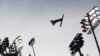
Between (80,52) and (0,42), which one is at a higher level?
(0,42)

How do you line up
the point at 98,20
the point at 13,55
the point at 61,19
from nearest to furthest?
the point at 98,20
the point at 61,19
the point at 13,55

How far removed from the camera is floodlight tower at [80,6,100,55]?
2698cm

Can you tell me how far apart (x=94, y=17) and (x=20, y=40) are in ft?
70.3

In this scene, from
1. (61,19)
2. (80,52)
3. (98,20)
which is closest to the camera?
(98,20)

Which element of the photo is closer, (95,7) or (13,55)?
(95,7)

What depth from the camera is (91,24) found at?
27.4 meters

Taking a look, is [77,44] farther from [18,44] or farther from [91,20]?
[91,20]

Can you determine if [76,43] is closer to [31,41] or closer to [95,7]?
[31,41]

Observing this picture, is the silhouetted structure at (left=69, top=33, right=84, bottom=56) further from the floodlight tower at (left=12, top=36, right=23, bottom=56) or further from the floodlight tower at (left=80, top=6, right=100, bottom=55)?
the floodlight tower at (left=80, top=6, right=100, bottom=55)

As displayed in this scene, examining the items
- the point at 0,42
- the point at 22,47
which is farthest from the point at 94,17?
the point at 0,42

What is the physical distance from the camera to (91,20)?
27.7 m

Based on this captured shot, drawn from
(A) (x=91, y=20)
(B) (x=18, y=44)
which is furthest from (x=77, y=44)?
(A) (x=91, y=20)

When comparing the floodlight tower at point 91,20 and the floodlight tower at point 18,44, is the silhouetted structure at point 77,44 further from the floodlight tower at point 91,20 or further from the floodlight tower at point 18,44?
the floodlight tower at point 91,20

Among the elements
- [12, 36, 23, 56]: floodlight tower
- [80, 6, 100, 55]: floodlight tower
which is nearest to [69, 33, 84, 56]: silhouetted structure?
[12, 36, 23, 56]: floodlight tower
